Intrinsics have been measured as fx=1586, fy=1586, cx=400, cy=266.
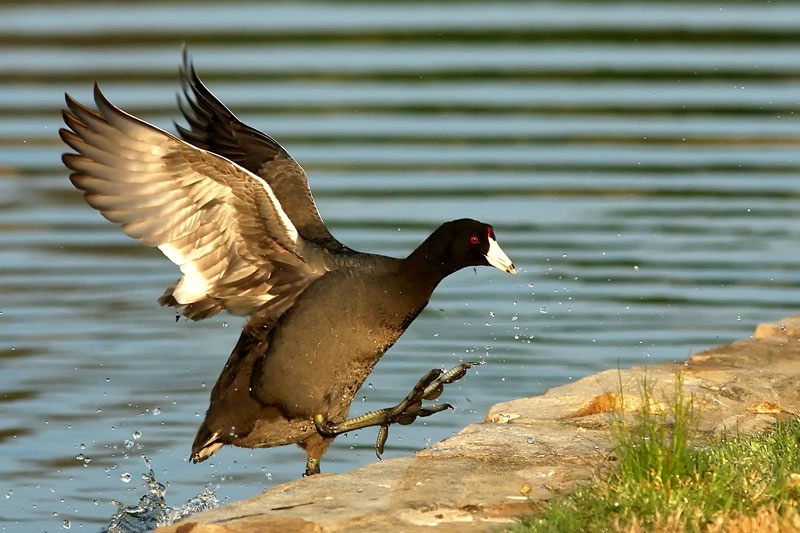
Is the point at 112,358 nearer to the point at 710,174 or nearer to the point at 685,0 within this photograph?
the point at 710,174

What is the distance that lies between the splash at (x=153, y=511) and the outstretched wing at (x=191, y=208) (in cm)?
84

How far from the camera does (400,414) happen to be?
664 centimetres

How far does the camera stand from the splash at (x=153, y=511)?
6.57 meters

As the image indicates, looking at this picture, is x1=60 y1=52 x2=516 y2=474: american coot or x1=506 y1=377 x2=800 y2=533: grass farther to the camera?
x1=60 y1=52 x2=516 y2=474: american coot

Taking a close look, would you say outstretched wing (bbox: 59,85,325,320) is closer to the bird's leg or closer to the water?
the bird's leg

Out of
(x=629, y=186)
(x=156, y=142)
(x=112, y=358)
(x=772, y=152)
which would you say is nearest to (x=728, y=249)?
(x=629, y=186)

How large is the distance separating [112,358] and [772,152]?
21.0 ft

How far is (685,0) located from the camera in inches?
773

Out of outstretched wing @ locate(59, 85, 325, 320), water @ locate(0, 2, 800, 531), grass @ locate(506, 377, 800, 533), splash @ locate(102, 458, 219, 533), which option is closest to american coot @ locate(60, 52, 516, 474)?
outstretched wing @ locate(59, 85, 325, 320)

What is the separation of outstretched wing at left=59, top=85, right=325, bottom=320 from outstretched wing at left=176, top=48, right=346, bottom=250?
292 millimetres

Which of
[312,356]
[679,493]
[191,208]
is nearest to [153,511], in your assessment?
[312,356]

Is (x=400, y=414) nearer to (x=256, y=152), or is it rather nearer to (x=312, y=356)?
(x=312, y=356)

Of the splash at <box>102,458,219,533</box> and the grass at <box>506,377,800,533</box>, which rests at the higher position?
the grass at <box>506,377,800,533</box>

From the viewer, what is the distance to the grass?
4.40 metres
